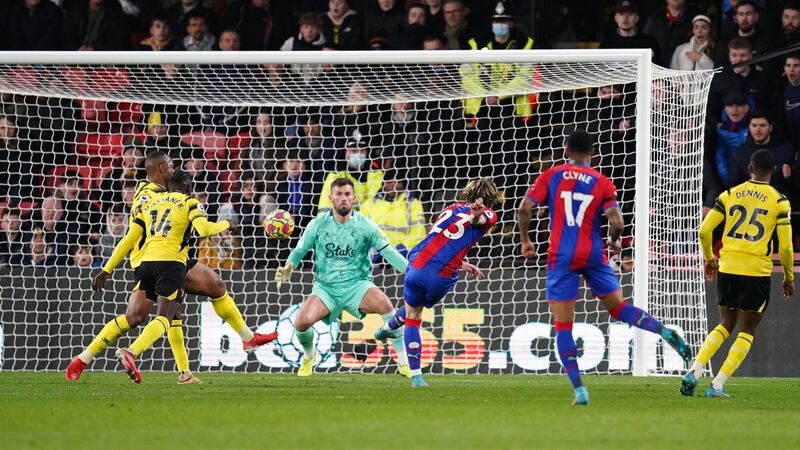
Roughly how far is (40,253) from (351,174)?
3.79 metres

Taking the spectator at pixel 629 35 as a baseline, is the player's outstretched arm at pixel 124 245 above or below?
below

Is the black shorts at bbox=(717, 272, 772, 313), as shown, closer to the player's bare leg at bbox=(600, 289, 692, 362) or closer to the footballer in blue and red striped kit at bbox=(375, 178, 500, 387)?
the player's bare leg at bbox=(600, 289, 692, 362)

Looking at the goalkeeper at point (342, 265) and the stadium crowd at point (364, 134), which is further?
the stadium crowd at point (364, 134)

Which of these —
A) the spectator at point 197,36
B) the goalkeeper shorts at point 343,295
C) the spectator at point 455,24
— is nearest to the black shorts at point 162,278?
the goalkeeper shorts at point 343,295

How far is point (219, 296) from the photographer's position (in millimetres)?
12359

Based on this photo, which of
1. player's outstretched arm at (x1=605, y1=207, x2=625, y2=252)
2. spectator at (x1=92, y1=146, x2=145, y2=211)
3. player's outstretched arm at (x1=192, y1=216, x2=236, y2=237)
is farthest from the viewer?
spectator at (x1=92, y1=146, x2=145, y2=211)

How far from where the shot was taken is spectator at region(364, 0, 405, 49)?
1758 centimetres

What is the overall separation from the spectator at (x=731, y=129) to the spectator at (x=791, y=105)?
418mm

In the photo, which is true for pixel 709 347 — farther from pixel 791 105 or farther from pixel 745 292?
Answer: pixel 791 105

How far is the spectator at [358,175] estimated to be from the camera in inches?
617

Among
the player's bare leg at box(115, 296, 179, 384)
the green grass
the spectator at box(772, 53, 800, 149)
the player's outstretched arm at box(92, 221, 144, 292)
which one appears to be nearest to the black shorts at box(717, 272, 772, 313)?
the green grass

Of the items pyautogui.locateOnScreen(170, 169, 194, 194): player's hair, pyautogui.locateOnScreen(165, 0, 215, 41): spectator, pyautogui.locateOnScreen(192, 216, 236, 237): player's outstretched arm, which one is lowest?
pyautogui.locateOnScreen(192, 216, 236, 237): player's outstretched arm

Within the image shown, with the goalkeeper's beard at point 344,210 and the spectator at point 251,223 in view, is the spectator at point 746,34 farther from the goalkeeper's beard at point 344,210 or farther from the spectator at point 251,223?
the spectator at point 251,223

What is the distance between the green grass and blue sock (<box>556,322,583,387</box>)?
9.8 inches
